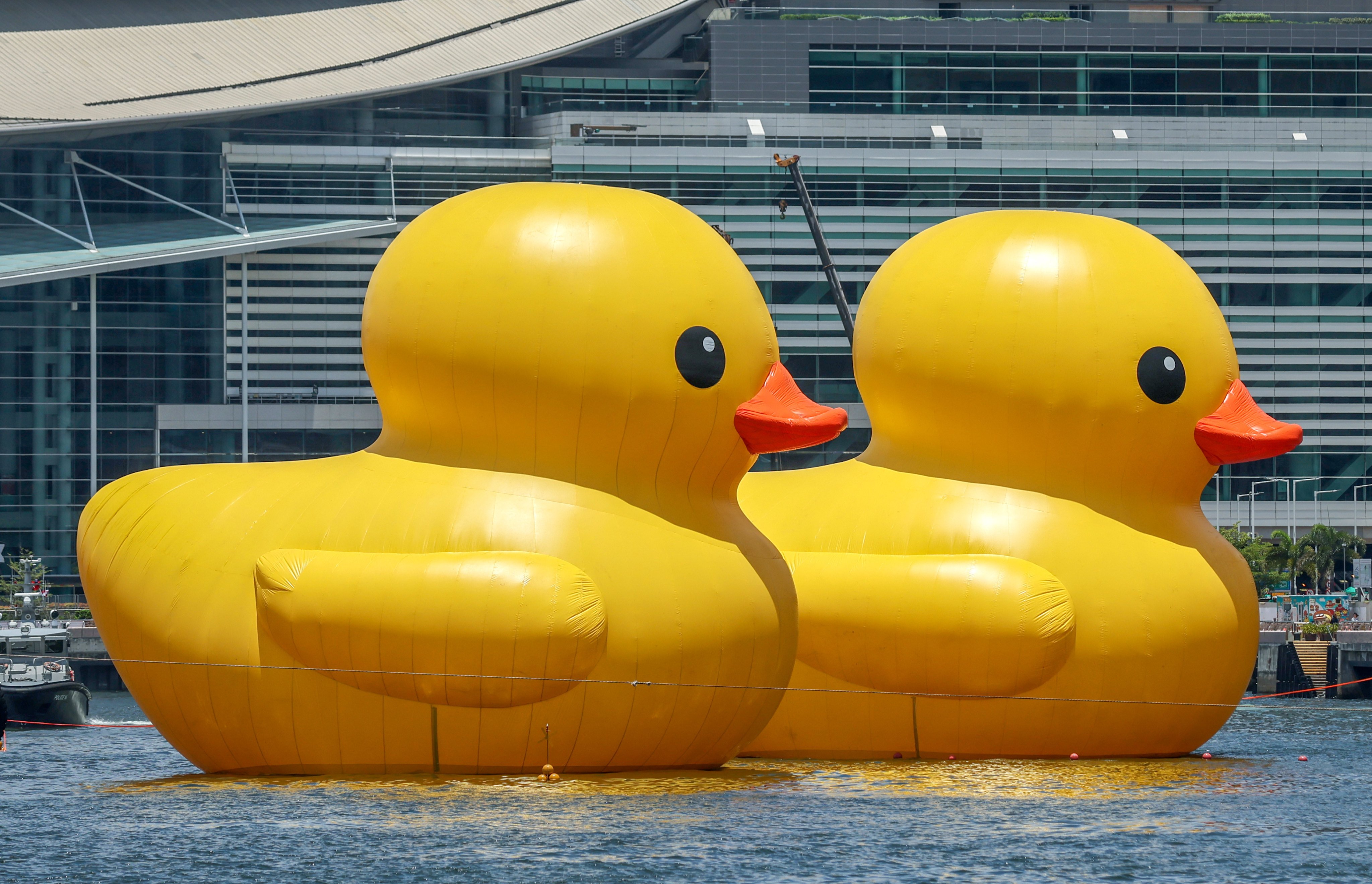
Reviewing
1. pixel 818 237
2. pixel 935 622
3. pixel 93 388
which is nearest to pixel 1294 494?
pixel 818 237

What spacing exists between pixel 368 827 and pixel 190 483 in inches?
177

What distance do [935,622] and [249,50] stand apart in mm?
65699

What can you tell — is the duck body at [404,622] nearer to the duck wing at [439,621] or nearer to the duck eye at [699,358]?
the duck wing at [439,621]

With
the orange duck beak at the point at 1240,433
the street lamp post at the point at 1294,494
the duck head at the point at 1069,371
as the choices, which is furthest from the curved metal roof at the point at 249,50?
the orange duck beak at the point at 1240,433

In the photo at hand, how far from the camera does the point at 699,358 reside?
18.7 meters

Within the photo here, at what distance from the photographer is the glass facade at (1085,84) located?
80500 mm

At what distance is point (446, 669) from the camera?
17.4 m

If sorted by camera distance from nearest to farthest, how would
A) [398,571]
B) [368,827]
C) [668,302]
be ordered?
[368,827]
[398,571]
[668,302]

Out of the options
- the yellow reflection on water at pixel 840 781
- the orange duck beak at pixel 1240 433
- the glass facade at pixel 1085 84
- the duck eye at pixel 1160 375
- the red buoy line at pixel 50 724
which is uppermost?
the glass facade at pixel 1085 84

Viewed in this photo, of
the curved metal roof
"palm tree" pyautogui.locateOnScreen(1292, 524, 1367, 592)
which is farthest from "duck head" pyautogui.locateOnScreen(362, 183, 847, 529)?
the curved metal roof

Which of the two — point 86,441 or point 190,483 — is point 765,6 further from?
point 190,483

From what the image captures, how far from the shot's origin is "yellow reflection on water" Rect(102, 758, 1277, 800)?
17.5 m

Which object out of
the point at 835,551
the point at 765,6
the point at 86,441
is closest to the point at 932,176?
the point at 765,6

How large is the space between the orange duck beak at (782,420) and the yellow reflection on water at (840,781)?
127 inches
